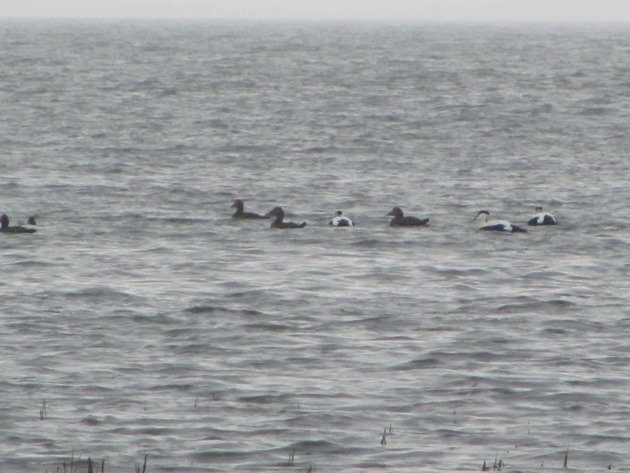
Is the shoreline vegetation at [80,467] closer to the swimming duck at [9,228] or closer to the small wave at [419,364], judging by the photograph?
the small wave at [419,364]

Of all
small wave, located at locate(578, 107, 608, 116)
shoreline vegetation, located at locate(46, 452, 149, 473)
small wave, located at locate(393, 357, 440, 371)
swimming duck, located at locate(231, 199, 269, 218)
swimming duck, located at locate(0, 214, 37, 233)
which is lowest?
small wave, located at locate(578, 107, 608, 116)

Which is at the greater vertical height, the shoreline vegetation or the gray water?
the shoreline vegetation

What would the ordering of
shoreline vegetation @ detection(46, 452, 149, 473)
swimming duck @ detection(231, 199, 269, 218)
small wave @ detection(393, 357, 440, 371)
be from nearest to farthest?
shoreline vegetation @ detection(46, 452, 149, 473) < small wave @ detection(393, 357, 440, 371) < swimming duck @ detection(231, 199, 269, 218)

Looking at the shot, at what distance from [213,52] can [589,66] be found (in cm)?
3486

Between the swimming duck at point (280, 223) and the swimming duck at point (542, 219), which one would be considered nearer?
the swimming duck at point (280, 223)

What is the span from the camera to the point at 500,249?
30.1 meters

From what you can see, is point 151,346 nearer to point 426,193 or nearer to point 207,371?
point 207,371

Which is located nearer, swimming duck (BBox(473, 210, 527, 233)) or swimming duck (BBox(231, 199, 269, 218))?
swimming duck (BBox(473, 210, 527, 233))

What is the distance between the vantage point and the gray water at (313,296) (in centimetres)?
1716

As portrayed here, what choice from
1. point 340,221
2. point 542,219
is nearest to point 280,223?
point 340,221

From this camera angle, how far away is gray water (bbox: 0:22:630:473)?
675 inches

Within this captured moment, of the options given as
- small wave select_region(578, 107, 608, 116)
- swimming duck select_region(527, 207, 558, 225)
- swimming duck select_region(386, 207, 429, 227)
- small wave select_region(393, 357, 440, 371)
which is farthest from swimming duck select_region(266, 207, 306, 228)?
small wave select_region(578, 107, 608, 116)

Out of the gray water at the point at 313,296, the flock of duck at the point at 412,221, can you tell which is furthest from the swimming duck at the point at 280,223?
the gray water at the point at 313,296

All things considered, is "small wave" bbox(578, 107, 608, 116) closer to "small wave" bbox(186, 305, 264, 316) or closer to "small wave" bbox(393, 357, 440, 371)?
"small wave" bbox(186, 305, 264, 316)
